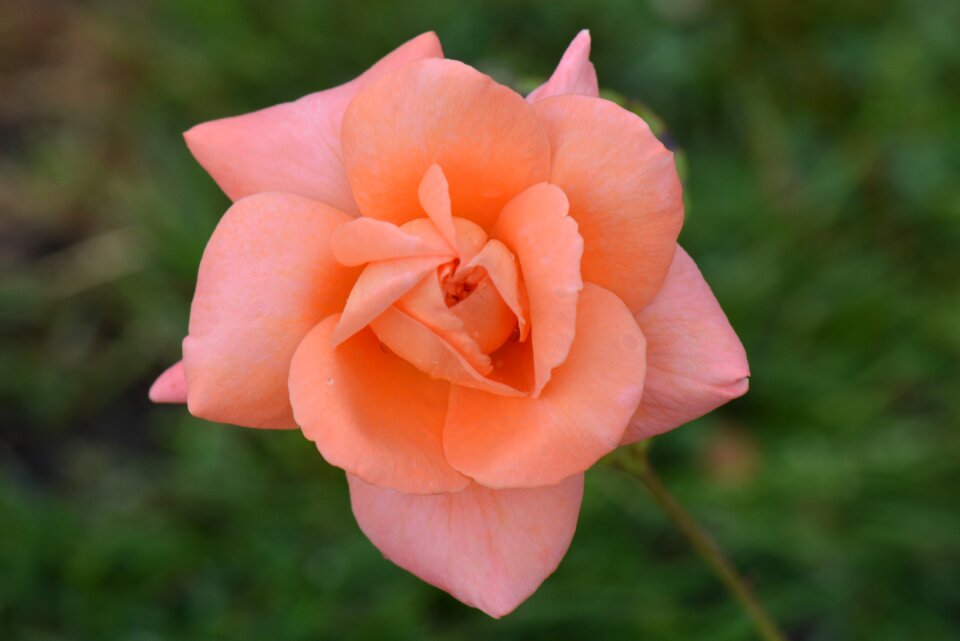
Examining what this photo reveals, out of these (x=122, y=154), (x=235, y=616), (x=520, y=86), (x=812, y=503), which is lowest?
(x=812, y=503)

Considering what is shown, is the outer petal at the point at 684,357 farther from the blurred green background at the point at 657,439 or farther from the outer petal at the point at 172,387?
the blurred green background at the point at 657,439

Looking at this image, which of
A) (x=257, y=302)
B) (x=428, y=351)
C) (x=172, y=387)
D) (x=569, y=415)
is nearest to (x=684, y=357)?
(x=569, y=415)

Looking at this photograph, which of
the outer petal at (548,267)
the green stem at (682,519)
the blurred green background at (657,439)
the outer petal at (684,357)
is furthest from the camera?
the blurred green background at (657,439)

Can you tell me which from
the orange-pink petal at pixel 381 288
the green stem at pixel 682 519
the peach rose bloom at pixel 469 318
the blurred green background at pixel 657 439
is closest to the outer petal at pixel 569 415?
the peach rose bloom at pixel 469 318

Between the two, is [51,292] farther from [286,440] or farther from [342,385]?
[342,385]

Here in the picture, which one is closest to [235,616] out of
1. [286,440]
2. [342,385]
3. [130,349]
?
[286,440]

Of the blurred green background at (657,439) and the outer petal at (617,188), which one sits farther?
the blurred green background at (657,439)

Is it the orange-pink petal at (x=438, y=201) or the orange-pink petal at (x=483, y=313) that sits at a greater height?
the orange-pink petal at (x=438, y=201)
